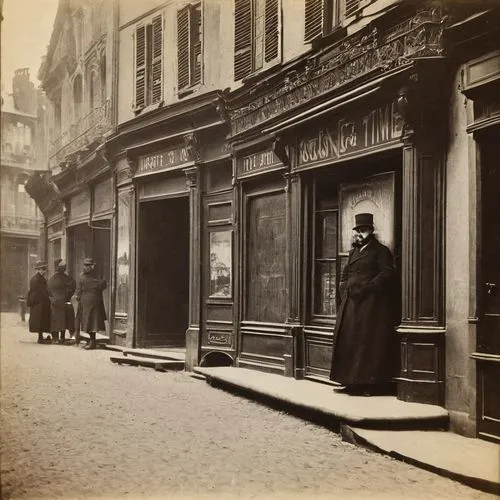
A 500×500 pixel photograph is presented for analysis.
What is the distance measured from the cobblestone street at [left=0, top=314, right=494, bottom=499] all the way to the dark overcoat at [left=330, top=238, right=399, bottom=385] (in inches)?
33.8

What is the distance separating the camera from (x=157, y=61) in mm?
13523

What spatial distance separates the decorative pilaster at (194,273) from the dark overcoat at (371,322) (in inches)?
178

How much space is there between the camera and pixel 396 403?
23.7 ft

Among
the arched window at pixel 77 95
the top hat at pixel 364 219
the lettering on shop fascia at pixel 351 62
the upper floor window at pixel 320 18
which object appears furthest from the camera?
the arched window at pixel 77 95

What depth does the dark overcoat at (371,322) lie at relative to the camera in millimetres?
7789

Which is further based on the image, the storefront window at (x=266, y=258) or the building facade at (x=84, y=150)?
the building facade at (x=84, y=150)

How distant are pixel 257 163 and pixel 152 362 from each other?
3.81m

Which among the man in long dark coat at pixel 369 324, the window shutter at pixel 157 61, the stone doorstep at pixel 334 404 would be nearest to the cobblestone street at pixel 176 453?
the stone doorstep at pixel 334 404

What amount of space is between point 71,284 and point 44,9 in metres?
10.3

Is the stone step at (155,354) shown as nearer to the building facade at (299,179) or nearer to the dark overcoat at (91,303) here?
the building facade at (299,179)

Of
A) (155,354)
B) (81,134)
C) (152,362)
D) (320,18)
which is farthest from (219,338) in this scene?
(81,134)

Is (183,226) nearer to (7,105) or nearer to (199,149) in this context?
(199,149)

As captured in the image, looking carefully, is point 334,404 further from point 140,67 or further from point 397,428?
point 140,67

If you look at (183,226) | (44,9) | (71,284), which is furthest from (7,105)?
(71,284)
